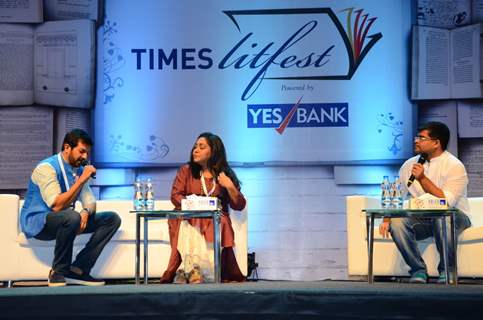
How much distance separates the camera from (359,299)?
2.63 meters

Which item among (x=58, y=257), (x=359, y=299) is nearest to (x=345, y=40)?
(x=58, y=257)

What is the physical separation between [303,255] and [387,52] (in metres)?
1.64

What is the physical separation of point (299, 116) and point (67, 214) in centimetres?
224

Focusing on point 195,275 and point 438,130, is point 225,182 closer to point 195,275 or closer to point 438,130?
point 195,275

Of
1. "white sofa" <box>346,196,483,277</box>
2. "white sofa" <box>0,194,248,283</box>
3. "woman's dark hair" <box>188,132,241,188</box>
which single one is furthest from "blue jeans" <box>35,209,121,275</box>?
"white sofa" <box>346,196,483,277</box>

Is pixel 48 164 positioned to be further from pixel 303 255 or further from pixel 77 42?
pixel 303 255

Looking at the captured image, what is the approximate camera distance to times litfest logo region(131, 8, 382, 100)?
6.14 metres

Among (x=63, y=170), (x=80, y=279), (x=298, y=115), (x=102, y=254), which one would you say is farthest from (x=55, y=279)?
(x=298, y=115)

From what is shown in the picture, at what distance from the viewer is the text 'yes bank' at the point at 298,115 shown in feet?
20.0

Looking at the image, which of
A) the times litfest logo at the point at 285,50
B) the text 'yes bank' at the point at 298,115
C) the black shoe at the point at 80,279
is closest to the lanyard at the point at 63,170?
the black shoe at the point at 80,279

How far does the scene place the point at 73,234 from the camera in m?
4.45

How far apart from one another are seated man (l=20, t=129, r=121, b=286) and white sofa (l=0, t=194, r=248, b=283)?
17 centimetres

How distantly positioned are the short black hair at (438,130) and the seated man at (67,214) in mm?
1890

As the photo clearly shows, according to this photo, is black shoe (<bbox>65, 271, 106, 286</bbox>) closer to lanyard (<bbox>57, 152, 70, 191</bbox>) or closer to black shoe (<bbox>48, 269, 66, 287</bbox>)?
black shoe (<bbox>48, 269, 66, 287</bbox>)
